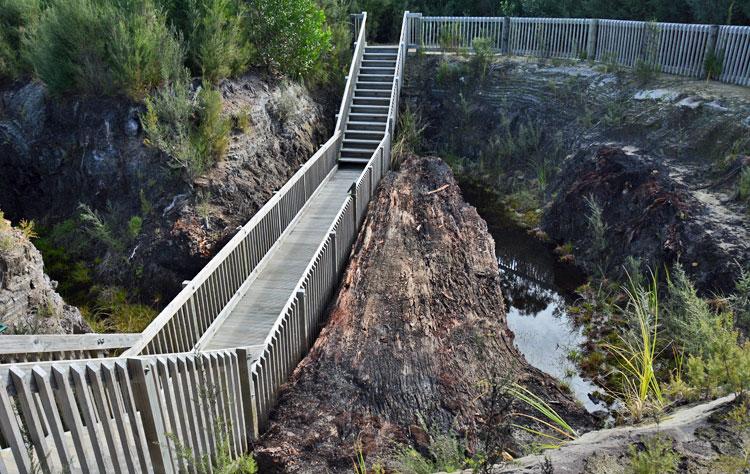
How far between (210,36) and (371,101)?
186 inches

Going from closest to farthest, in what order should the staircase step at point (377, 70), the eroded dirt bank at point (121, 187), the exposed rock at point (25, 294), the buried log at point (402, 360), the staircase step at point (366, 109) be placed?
the buried log at point (402, 360)
the exposed rock at point (25, 294)
the eroded dirt bank at point (121, 187)
the staircase step at point (366, 109)
the staircase step at point (377, 70)

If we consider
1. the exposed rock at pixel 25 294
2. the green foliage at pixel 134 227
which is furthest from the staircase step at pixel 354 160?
the exposed rock at pixel 25 294

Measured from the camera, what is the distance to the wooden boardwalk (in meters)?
7.04

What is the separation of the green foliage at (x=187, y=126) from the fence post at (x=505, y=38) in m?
10.1

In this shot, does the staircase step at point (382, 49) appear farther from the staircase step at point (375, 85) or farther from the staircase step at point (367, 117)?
the staircase step at point (367, 117)

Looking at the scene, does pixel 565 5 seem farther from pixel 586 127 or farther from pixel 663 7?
pixel 586 127

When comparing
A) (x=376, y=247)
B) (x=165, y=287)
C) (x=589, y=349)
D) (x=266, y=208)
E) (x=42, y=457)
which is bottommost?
(x=589, y=349)

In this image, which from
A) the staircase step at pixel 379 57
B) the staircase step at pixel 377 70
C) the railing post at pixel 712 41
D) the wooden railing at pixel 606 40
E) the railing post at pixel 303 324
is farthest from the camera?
the staircase step at pixel 379 57

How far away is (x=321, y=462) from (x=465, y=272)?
172 inches

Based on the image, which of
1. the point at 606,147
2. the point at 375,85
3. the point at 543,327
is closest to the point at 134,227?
the point at 543,327

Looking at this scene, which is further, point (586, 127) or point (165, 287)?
point (586, 127)

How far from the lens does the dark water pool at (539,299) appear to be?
828 centimetres

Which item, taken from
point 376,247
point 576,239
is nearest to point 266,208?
point 376,247

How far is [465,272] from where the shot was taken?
8938mm
